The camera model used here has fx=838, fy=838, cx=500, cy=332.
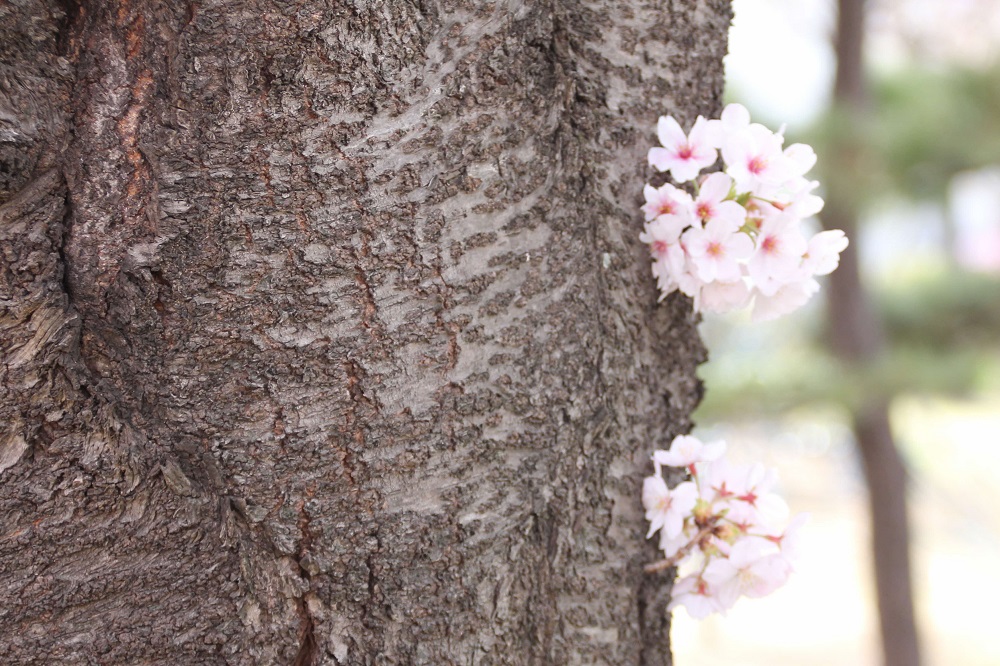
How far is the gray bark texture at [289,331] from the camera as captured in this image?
50cm

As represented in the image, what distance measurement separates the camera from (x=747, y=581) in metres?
0.62

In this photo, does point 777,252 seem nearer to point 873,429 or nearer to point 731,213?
point 731,213

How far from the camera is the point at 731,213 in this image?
579mm

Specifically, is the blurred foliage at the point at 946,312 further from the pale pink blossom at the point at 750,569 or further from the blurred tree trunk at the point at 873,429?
the pale pink blossom at the point at 750,569

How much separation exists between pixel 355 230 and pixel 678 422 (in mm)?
295

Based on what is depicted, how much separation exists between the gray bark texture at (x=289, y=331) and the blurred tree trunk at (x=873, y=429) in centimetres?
209

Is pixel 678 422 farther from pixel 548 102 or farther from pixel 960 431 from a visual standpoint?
pixel 960 431

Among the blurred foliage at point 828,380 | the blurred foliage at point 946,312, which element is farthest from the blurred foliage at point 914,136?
the blurred foliage at point 828,380

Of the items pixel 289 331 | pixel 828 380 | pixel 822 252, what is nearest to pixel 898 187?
pixel 828 380

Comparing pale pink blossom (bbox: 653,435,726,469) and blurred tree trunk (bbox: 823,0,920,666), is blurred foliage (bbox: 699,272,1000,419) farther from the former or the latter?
pale pink blossom (bbox: 653,435,726,469)

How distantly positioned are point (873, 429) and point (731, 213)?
2303mm

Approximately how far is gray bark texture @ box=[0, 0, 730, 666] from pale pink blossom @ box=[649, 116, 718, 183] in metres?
0.06

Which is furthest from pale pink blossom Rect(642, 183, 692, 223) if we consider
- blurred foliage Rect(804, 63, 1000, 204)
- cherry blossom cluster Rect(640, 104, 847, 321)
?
blurred foliage Rect(804, 63, 1000, 204)

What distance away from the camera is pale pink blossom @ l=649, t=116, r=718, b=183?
583 millimetres
